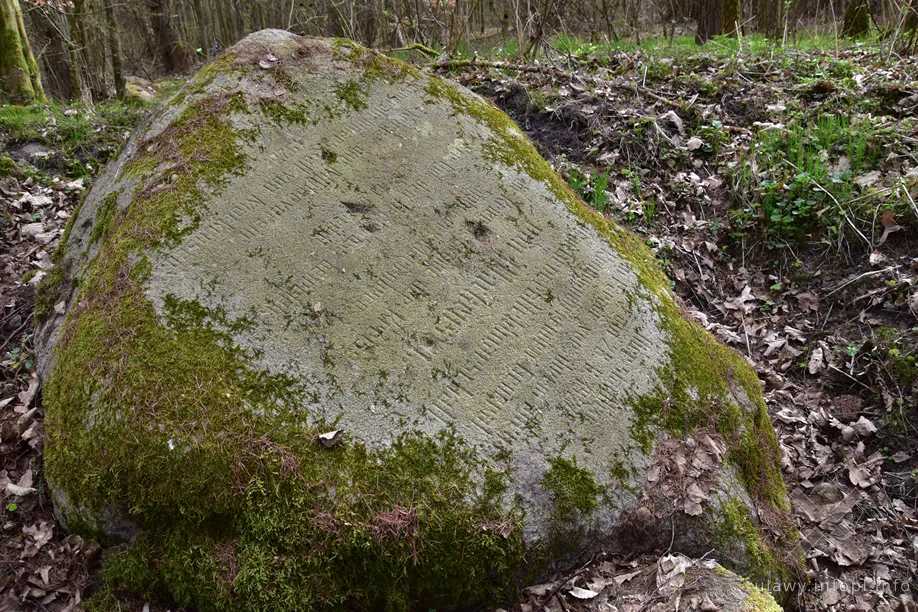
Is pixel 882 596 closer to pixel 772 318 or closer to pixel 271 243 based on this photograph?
pixel 772 318

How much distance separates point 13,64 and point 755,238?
27.2ft

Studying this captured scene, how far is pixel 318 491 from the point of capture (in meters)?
2.53

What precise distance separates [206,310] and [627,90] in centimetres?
465

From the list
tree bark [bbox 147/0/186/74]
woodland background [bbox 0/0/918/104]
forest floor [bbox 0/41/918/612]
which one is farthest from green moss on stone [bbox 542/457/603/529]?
tree bark [bbox 147/0/186/74]

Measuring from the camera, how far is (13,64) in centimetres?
721

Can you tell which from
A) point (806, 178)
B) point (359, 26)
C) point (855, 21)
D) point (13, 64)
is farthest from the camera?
point (855, 21)

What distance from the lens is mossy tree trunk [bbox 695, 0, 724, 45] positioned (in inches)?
362

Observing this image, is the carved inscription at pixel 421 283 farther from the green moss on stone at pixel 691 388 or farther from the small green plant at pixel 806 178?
the small green plant at pixel 806 178

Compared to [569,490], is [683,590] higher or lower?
lower

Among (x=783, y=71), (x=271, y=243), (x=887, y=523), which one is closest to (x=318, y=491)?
(x=271, y=243)

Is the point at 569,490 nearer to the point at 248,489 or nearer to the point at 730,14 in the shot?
the point at 248,489

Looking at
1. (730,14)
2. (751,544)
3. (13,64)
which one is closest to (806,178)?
(751,544)

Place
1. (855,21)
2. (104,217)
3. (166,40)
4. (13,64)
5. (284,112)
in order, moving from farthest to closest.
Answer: (166,40) < (855,21) < (13,64) < (284,112) < (104,217)

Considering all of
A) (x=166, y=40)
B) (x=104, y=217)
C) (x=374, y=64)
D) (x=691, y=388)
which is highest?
(x=166, y=40)
